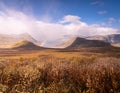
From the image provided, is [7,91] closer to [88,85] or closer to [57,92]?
[57,92]

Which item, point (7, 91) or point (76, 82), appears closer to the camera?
point (7, 91)

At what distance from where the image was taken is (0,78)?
17.7 meters

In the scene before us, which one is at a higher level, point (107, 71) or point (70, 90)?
point (107, 71)

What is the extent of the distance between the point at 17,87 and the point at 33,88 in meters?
1.12

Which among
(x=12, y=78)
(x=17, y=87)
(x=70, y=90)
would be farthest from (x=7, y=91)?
(x=70, y=90)

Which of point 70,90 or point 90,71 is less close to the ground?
point 90,71

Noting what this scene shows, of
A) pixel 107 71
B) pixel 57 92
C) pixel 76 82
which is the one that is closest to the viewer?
pixel 57 92

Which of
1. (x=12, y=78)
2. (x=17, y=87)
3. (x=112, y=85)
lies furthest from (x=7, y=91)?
(x=112, y=85)

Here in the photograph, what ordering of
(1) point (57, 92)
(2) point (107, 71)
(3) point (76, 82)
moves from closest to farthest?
(1) point (57, 92)
(2) point (107, 71)
(3) point (76, 82)

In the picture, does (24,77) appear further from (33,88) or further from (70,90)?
(70,90)

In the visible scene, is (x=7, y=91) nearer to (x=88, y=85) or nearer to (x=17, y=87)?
(x=17, y=87)

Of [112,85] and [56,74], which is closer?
[112,85]

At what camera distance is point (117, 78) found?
608 inches

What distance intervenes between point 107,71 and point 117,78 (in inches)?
36.2
